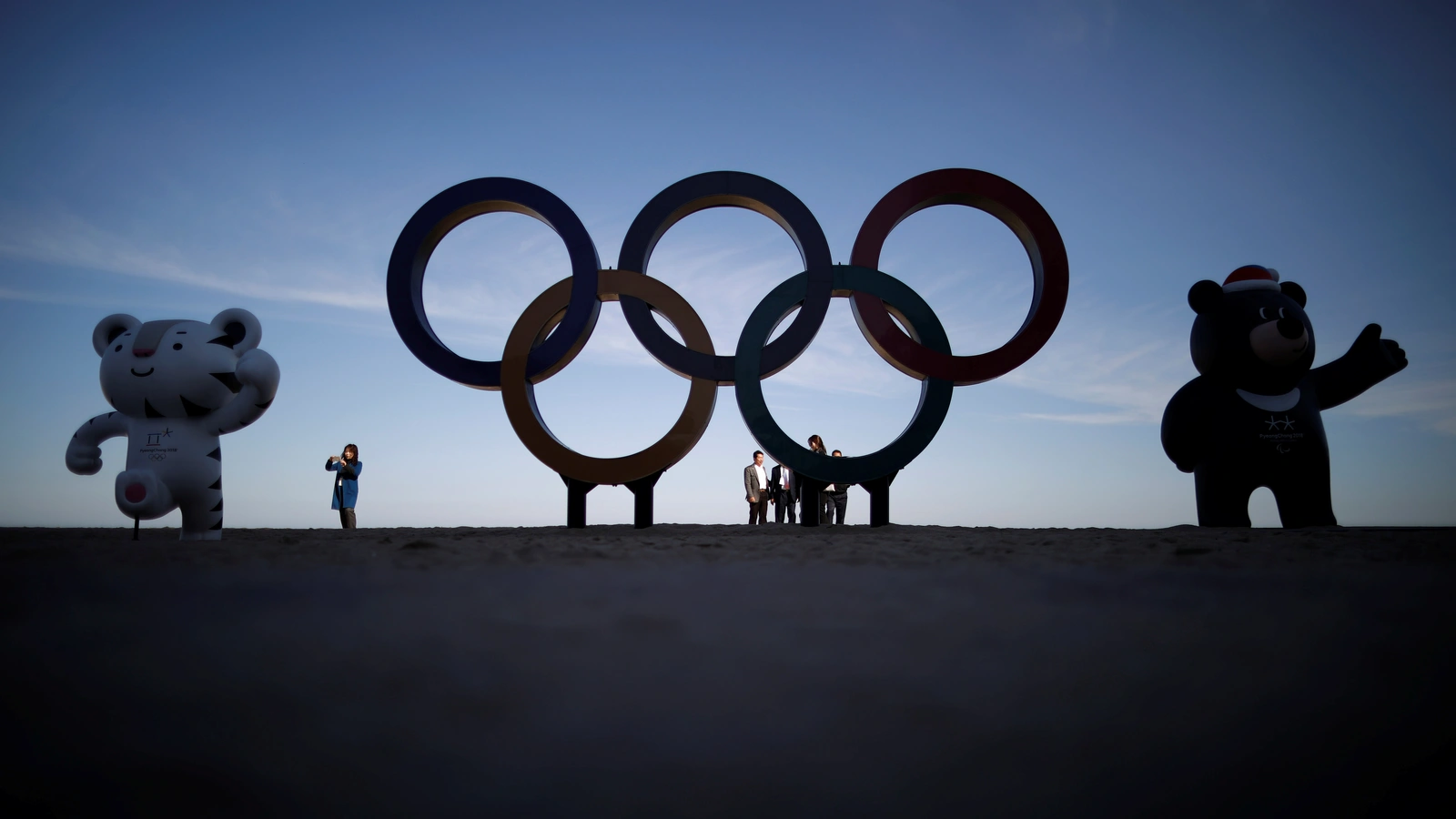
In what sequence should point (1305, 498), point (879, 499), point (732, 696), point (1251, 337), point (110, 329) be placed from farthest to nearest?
point (879, 499), point (1251, 337), point (1305, 498), point (110, 329), point (732, 696)

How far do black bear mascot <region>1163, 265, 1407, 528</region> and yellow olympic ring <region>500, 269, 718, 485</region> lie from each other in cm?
510

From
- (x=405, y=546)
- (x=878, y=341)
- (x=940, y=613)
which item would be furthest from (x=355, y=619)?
(x=878, y=341)

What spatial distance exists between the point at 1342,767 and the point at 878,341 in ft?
22.6

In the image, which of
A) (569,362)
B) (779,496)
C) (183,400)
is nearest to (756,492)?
(779,496)

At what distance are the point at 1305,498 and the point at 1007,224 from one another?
415cm

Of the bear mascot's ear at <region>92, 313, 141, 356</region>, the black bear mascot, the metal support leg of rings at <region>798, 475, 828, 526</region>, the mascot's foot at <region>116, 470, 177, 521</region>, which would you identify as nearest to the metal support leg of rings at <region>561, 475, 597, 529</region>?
the metal support leg of rings at <region>798, 475, 828, 526</region>

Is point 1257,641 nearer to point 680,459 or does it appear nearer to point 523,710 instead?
point 523,710

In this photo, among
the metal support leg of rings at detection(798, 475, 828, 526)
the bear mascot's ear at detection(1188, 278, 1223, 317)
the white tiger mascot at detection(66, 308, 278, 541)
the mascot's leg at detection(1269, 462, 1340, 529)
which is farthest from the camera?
the metal support leg of rings at detection(798, 475, 828, 526)

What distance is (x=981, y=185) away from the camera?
8227 millimetres

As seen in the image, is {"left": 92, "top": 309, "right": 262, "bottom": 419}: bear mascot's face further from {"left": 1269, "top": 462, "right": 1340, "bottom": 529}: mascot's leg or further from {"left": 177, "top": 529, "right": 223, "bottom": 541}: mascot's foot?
{"left": 1269, "top": 462, "right": 1340, "bottom": 529}: mascot's leg

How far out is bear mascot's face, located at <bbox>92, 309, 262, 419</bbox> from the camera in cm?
623

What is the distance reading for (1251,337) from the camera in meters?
7.33

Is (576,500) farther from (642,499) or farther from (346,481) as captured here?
(346,481)

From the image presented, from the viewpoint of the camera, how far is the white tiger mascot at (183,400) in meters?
6.21
